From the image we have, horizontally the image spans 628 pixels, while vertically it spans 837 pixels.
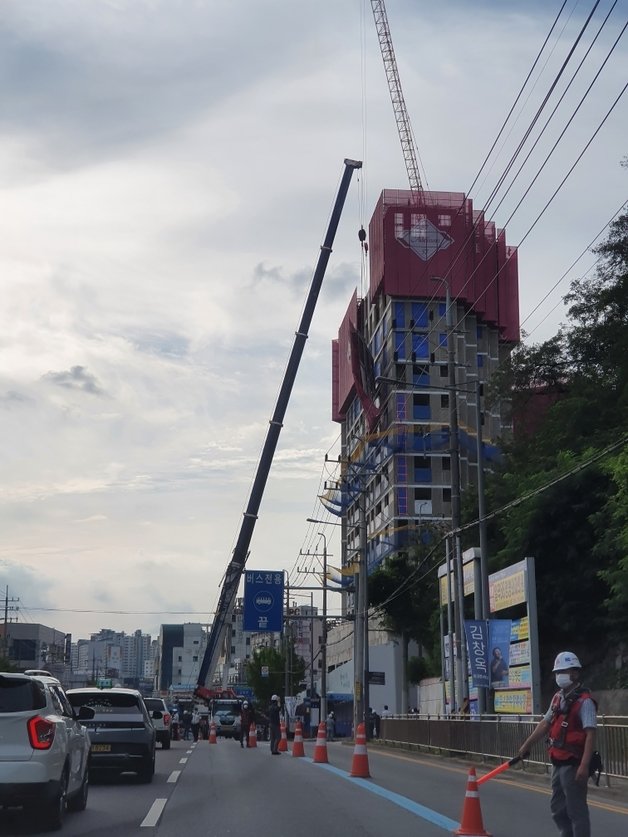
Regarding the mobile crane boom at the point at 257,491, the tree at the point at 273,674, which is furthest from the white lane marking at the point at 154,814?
the tree at the point at 273,674

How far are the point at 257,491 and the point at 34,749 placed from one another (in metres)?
40.4

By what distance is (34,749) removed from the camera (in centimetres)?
→ 1112

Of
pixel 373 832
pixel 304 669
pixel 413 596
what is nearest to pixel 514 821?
pixel 373 832

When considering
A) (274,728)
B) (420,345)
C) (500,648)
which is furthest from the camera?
(420,345)

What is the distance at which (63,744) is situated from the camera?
465 inches

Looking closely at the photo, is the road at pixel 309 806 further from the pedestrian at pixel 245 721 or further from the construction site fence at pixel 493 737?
the pedestrian at pixel 245 721

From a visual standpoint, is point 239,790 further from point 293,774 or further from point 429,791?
point 293,774

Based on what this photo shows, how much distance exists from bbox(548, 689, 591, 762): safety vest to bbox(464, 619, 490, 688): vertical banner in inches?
886

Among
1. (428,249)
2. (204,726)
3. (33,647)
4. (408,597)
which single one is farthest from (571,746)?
(33,647)

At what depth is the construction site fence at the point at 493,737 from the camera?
1756 centimetres

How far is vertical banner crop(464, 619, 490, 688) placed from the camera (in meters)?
31.0

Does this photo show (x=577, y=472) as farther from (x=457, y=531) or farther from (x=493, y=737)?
(x=493, y=737)

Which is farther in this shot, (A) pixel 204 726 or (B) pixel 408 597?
(B) pixel 408 597

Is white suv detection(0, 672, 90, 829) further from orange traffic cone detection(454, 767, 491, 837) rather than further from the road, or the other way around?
orange traffic cone detection(454, 767, 491, 837)
